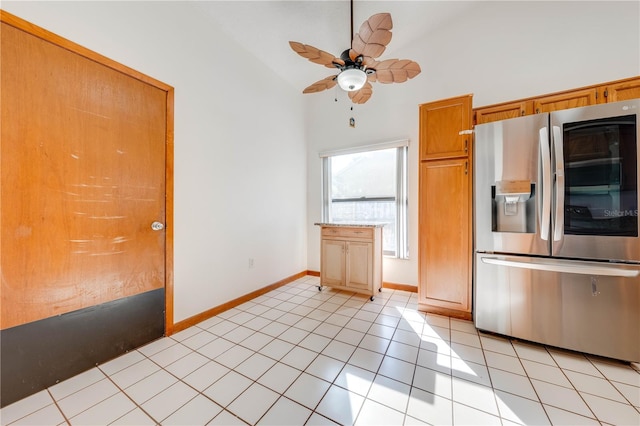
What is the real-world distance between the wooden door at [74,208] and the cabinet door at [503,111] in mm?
3116

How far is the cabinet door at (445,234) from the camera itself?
240cm

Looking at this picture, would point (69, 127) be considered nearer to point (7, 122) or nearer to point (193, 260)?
point (7, 122)

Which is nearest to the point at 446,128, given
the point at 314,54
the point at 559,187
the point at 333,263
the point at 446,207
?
the point at 446,207

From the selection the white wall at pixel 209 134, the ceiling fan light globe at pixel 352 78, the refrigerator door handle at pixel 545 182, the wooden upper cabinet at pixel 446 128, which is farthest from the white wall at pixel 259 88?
the ceiling fan light globe at pixel 352 78

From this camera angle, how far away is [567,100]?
2180 mm

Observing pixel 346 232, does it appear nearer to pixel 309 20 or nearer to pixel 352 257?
pixel 352 257

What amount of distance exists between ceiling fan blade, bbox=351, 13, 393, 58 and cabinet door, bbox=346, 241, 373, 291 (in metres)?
2.07

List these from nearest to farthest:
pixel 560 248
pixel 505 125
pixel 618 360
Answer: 1. pixel 618 360
2. pixel 560 248
3. pixel 505 125

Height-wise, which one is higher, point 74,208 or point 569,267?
point 74,208

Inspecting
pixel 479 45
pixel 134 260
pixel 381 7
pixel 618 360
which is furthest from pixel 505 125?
pixel 134 260

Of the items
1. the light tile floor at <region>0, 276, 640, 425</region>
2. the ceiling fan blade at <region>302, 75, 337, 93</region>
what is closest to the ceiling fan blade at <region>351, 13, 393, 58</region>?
the ceiling fan blade at <region>302, 75, 337, 93</region>

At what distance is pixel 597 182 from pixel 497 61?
181 centimetres

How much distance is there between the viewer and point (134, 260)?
1943 mm

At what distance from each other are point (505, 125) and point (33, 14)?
3.44 meters
